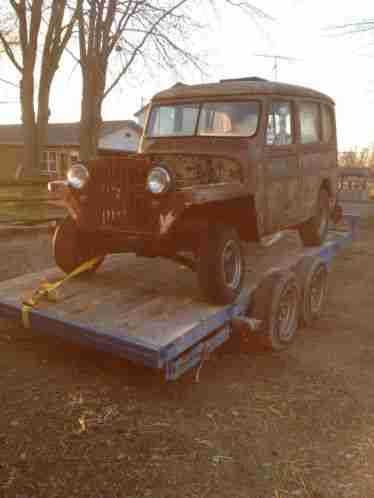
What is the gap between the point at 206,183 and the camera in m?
4.57

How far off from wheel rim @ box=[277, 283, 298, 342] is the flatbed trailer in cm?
35

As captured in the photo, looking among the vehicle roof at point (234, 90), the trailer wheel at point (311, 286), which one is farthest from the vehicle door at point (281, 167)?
the trailer wheel at point (311, 286)

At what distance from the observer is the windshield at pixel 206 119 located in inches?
195

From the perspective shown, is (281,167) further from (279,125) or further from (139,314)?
(139,314)

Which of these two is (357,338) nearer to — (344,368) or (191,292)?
(344,368)

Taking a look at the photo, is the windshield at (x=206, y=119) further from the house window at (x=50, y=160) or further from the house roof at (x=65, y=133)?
the house window at (x=50, y=160)

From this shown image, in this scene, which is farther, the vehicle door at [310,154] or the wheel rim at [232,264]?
the vehicle door at [310,154]

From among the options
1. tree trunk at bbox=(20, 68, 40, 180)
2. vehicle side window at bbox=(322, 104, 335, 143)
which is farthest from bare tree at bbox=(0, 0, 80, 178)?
vehicle side window at bbox=(322, 104, 335, 143)

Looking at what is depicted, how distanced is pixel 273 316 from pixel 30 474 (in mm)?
2567

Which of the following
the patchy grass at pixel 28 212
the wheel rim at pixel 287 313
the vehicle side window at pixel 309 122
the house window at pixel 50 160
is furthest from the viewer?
the house window at pixel 50 160

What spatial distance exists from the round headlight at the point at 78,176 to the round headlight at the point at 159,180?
0.74 meters

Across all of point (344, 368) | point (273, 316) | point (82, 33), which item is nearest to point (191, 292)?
point (273, 316)

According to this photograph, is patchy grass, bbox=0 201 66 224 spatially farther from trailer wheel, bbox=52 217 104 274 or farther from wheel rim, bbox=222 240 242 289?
wheel rim, bbox=222 240 242 289

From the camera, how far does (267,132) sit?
4953 millimetres
